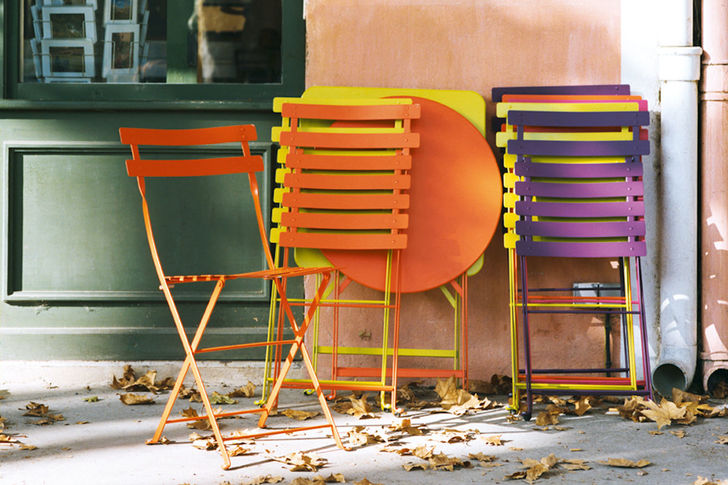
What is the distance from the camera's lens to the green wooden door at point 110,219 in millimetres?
4594

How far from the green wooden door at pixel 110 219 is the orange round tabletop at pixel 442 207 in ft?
2.50

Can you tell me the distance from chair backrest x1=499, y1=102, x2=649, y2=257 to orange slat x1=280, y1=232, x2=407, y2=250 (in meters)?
0.59

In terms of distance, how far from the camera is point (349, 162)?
411 cm

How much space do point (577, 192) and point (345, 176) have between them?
3.72 ft

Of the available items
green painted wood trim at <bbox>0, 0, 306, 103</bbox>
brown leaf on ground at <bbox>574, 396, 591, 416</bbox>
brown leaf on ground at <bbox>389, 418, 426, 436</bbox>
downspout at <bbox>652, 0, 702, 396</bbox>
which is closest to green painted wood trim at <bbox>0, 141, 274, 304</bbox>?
green painted wood trim at <bbox>0, 0, 306, 103</bbox>

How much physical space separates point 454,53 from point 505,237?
1109 mm

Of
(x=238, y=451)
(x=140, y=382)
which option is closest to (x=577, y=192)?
(x=238, y=451)

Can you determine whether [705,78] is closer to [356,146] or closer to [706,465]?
[356,146]

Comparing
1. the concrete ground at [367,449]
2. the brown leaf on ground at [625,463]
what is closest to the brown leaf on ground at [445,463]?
the concrete ground at [367,449]

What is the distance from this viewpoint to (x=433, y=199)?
4.25 metres

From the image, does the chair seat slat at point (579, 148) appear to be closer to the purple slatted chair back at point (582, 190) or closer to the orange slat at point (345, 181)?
the purple slatted chair back at point (582, 190)

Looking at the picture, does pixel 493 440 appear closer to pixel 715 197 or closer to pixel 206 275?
pixel 206 275

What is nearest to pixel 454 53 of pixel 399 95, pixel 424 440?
pixel 399 95

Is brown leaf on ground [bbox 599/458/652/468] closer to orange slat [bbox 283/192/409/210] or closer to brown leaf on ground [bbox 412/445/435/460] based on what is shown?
brown leaf on ground [bbox 412/445/435/460]
